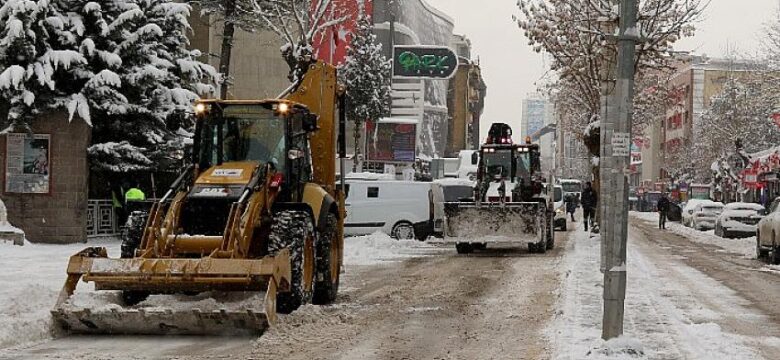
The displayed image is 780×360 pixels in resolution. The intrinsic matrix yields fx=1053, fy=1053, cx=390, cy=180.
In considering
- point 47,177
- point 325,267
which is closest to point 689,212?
point 47,177

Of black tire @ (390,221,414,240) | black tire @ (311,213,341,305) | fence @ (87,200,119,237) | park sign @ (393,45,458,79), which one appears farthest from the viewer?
park sign @ (393,45,458,79)

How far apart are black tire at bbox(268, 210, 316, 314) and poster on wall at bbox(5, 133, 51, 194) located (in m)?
13.8

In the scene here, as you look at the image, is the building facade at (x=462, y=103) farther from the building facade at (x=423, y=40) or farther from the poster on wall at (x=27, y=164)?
the poster on wall at (x=27, y=164)

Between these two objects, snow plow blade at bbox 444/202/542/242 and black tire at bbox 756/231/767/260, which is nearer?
snow plow blade at bbox 444/202/542/242

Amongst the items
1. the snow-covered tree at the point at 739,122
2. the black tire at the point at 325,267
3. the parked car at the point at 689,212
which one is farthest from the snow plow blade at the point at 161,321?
the snow-covered tree at the point at 739,122

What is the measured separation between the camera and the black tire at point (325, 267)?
13008 millimetres

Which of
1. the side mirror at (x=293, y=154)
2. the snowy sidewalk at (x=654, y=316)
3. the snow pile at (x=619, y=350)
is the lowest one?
the snowy sidewalk at (x=654, y=316)

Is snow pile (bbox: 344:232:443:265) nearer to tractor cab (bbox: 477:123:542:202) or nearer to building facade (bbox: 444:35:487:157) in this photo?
tractor cab (bbox: 477:123:542:202)

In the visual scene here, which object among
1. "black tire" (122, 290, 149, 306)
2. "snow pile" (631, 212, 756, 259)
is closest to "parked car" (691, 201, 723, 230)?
"snow pile" (631, 212, 756, 259)

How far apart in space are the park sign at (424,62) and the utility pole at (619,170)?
30738 millimetres

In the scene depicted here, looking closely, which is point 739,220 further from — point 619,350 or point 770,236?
point 619,350

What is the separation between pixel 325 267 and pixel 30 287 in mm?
3518

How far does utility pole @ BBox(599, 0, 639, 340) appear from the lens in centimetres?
918

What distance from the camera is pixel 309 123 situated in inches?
508
